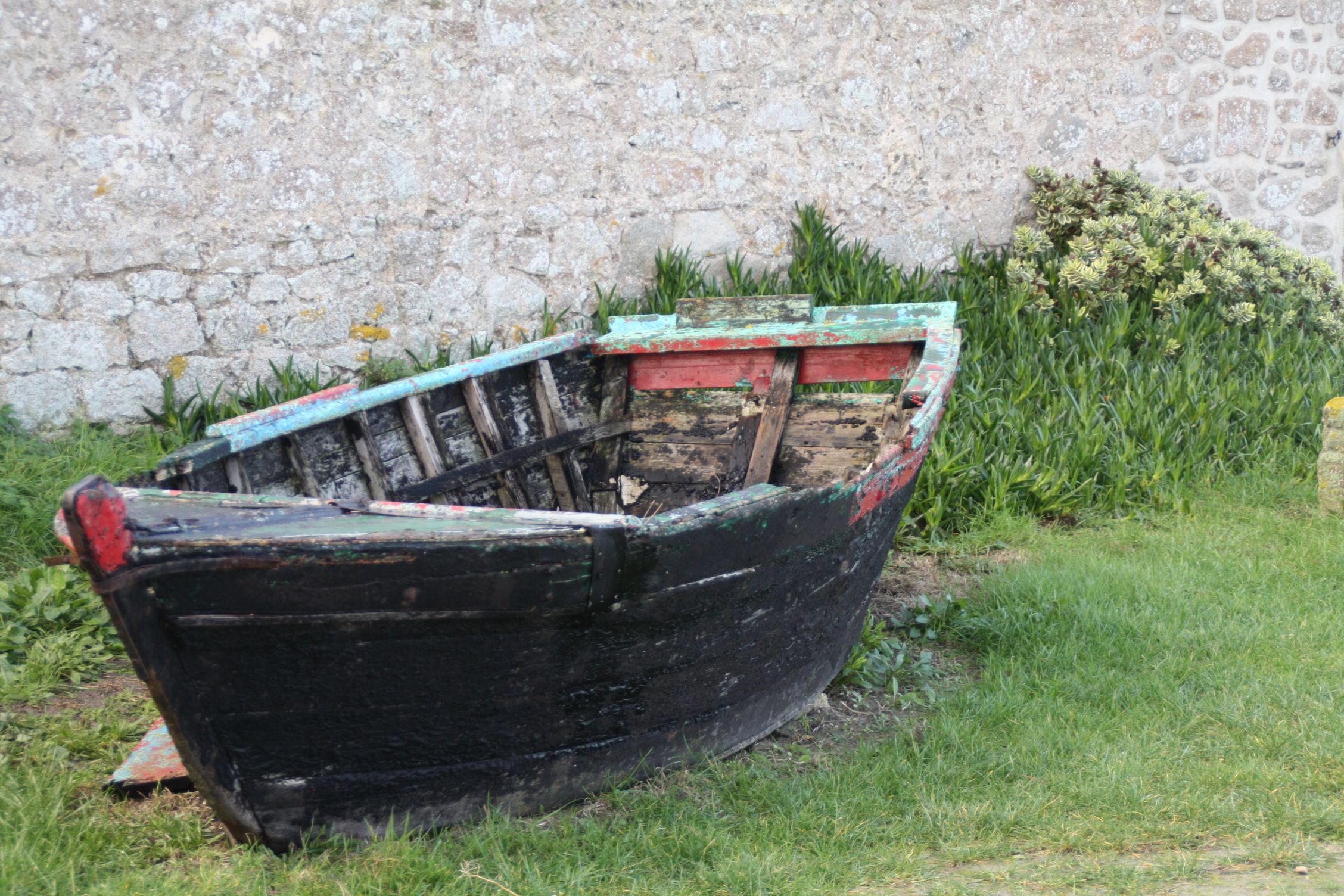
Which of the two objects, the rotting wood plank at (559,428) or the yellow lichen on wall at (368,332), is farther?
the yellow lichen on wall at (368,332)

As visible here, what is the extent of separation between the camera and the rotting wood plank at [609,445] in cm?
429

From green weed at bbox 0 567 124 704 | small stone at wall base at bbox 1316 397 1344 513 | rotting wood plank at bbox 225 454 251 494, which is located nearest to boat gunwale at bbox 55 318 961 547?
rotting wood plank at bbox 225 454 251 494

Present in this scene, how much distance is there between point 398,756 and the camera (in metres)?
2.38

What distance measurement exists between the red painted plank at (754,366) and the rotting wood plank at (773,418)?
0.05 metres

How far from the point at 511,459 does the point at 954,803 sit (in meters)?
1.97

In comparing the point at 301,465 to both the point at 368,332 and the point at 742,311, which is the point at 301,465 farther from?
the point at 368,332

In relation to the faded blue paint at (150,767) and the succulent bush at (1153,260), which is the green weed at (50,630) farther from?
the succulent bush at (1153,260)

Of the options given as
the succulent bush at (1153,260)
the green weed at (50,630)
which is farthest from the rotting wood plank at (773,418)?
the succulent bush at (1153,260)

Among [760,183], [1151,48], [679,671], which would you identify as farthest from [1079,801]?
[1151,48]

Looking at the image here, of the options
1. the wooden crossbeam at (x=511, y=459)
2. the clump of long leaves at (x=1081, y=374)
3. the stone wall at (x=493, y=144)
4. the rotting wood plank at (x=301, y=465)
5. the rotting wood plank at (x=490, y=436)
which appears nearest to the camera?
the rotting wood plank at (x=301, y=465)

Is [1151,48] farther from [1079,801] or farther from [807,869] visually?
[807,869]

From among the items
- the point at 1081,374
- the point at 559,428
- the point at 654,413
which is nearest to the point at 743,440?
the point at 654,413

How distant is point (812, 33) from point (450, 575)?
196 inches

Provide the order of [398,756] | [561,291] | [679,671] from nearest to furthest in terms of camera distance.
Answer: [398,756] < [679,671] < [561,291]
